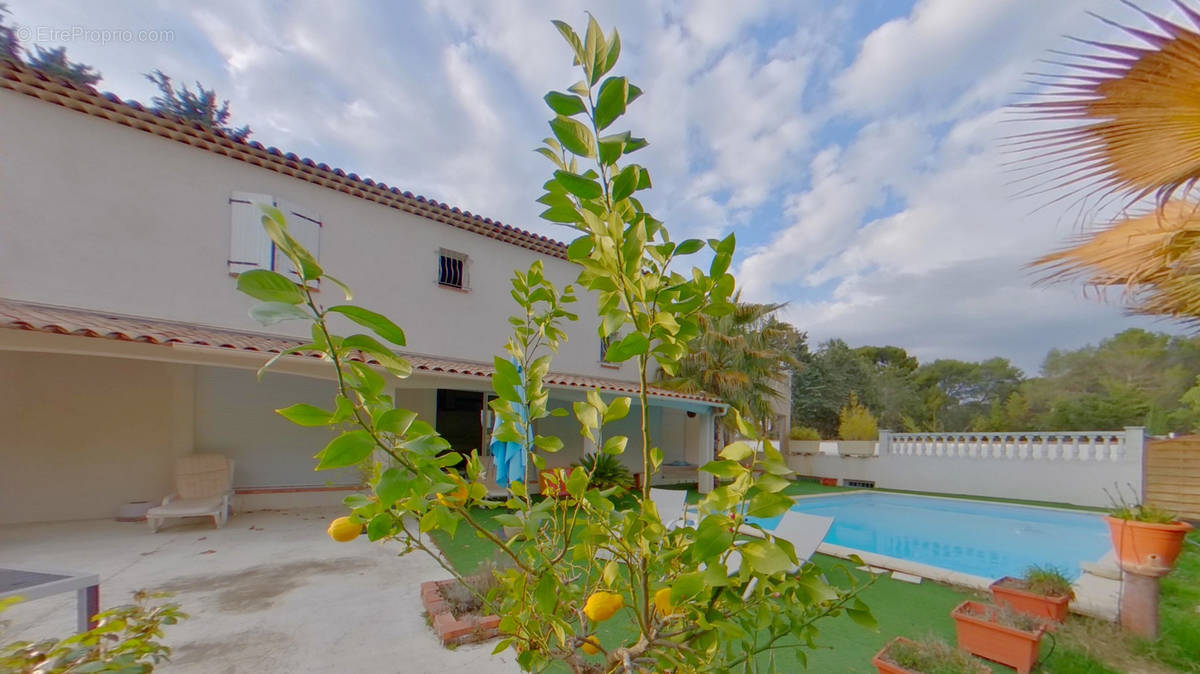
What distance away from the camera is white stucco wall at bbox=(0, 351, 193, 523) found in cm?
817

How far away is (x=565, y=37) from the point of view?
0.98m

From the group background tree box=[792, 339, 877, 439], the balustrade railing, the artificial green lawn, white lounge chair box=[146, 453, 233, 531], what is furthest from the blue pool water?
background tree box=[792, 339, 877, 439]

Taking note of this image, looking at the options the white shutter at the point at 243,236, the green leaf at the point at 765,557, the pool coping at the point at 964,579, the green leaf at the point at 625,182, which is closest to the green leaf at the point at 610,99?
the green leaf at the point at 625,182

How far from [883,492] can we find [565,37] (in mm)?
18810

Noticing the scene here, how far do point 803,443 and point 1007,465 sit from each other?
6.72 meters

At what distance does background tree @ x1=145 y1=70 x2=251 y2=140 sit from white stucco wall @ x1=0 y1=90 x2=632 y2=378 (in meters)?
10.9

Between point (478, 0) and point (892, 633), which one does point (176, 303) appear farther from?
point (892, 633)

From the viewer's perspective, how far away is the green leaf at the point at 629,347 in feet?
3.16

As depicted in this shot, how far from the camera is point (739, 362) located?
1669cm

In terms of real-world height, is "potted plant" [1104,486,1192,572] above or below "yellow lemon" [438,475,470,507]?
below

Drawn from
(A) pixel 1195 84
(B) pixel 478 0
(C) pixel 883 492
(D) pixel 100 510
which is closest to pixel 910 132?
(A) pixel 1195 84

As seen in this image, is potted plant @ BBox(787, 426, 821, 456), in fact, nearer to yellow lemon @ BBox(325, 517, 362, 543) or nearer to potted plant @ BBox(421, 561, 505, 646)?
potted plant @ BBox(421, 561, 505, 646)

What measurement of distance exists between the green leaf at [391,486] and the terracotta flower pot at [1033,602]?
641cm

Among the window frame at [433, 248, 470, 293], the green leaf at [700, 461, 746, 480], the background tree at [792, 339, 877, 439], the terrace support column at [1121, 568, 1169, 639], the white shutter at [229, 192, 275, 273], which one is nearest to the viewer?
the green leaf at [700, 461, 746, 480]
